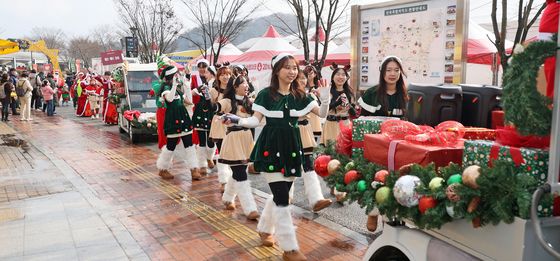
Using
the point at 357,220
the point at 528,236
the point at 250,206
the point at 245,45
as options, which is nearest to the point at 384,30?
the point at 357,220

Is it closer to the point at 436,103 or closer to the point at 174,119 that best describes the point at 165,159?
the point at 174,119

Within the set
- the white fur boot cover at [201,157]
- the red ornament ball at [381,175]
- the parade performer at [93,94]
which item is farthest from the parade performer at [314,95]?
the parade performer at [93,94]

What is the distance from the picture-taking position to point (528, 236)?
1.85 metres

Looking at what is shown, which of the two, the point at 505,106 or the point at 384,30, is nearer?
the point at 505,106

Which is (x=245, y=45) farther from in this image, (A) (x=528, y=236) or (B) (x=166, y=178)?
(A) (x=528, y=236)

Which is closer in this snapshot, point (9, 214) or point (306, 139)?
point (9, 214)

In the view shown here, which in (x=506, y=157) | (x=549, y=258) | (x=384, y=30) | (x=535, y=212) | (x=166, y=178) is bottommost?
A: (x=166, y=178)

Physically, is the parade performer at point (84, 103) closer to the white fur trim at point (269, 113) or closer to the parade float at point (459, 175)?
the white fur trim at point (269, 113)

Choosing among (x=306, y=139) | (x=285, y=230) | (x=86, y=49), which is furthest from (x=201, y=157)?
(x=86, y=49)

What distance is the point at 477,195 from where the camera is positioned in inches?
78.3

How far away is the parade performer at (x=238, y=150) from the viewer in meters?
5.39

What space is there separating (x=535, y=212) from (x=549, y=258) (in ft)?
0.81

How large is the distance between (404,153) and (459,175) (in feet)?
1.50

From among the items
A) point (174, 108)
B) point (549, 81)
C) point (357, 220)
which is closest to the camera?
point (549, 81)
